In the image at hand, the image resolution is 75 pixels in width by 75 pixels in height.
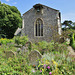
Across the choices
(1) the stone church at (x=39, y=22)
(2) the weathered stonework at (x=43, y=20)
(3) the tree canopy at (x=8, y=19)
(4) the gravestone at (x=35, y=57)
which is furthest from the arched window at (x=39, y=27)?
(3) the tree canopy at (x=8, y=19)

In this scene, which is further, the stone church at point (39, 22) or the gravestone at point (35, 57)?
the stone church at point (39, 22)

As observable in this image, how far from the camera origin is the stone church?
13.4 metres

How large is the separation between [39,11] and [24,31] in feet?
14.0

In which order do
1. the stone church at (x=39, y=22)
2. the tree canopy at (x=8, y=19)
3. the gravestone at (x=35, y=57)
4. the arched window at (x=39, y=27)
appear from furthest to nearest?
1. the tree canopy at (x=8, y=19)
2. the arched window at (x=39, y=27)
3. the stone church at (x=39, y=22)
4. the gravestone at (x=35, y=57)

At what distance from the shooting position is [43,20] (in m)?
14.0

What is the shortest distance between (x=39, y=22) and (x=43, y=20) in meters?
0.78

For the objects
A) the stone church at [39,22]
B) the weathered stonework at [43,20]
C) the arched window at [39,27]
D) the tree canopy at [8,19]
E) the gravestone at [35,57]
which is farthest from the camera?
the tree canopy at [8,19]

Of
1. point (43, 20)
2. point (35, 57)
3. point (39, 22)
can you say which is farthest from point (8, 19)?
point (35, 57)

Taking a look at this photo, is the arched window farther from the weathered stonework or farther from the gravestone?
the gravestone

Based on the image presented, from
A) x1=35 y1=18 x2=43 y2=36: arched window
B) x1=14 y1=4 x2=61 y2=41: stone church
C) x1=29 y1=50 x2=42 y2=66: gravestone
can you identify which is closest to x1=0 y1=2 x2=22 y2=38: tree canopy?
x1=14 y1=4 x2=61 y2=41: stone church

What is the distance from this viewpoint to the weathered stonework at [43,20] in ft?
43.4

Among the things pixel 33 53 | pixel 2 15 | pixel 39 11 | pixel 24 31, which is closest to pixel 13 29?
pixel 2 15

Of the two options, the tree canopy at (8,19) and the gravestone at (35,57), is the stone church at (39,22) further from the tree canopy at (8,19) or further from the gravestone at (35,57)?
the tree canopy at (8,19)

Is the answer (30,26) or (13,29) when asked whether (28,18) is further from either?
(13,29)
